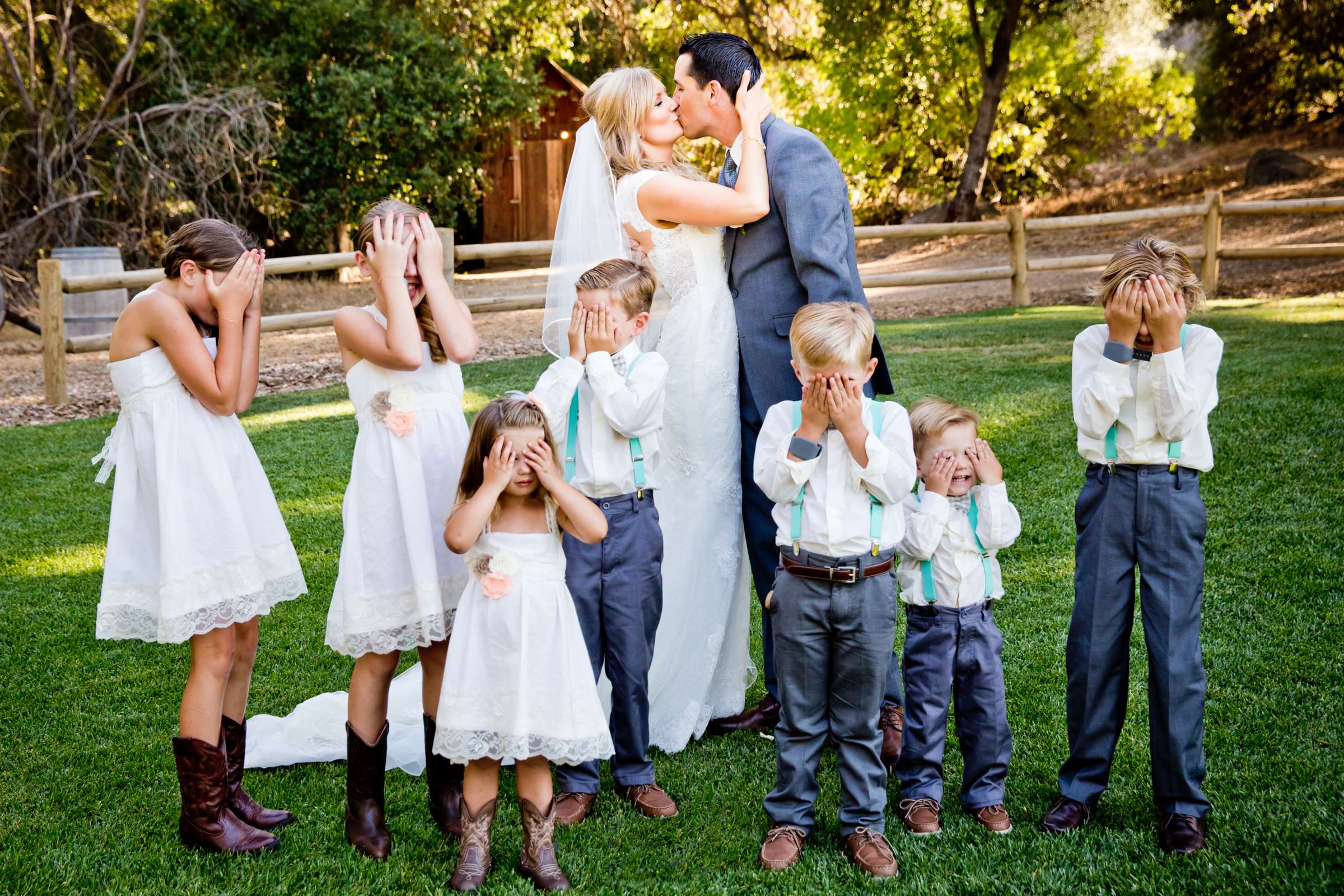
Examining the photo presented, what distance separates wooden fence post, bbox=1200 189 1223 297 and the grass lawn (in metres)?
6.95

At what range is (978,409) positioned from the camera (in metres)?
7.24

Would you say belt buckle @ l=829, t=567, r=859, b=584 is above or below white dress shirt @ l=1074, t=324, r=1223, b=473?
below

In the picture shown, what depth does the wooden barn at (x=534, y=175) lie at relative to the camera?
21.8m

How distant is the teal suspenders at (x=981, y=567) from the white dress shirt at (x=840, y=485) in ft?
0.65

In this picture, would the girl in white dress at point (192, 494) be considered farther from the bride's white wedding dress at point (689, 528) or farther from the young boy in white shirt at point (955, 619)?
the young boy in white shirt at point (955, 619)

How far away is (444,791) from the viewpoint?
299cm

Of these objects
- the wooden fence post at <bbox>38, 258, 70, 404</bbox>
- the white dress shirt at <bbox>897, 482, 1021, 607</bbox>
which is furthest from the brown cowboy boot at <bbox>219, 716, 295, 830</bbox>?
the wooden fence post at <bbox>38, 258, 70, 404</bbox>

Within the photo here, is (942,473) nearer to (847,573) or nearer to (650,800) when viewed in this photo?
(847,573)

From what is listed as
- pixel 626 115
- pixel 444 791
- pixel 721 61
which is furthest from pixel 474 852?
pixel 721 61

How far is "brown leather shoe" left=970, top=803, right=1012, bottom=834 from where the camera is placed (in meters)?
2.87

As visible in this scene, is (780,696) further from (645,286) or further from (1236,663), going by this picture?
A: (1236,663)

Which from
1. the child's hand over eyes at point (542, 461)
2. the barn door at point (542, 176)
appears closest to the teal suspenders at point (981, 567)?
the child's hand over eyes at point (542, 461)

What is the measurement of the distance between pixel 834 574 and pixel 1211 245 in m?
12.3

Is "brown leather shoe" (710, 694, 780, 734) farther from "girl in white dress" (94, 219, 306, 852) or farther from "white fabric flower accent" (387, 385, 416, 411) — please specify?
"white fabric flower accent" (387, 385, 416, 411)
